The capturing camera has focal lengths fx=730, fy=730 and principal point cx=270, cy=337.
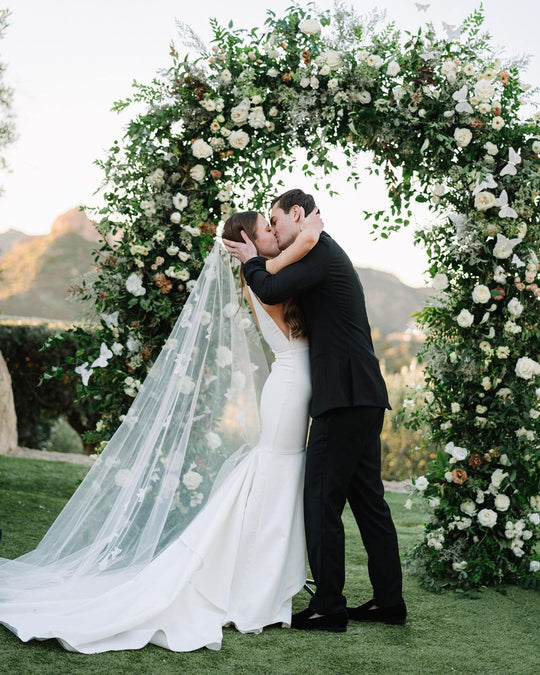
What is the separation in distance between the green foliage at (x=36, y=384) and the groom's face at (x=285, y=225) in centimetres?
651

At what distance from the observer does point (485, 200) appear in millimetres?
3957

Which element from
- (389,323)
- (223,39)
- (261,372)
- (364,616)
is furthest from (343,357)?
(389,323)

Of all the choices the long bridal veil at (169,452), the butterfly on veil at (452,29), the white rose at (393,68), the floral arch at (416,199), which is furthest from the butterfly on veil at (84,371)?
the butterfly on veil at (452,29)

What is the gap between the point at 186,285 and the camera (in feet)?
13.6

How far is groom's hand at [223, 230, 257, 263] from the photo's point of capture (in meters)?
3.34

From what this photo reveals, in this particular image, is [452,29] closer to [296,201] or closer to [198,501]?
[296,201]

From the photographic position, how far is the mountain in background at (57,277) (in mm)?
25000

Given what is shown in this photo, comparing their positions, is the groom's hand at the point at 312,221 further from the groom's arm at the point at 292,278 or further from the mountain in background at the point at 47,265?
the mountain in background at the point at 47,265

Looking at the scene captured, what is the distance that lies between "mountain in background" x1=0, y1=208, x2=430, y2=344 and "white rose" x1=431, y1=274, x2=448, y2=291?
2030 cm

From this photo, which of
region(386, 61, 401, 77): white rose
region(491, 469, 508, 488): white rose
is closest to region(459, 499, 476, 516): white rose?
region(491, 469, 508, 488): white rose

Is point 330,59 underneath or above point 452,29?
underneath

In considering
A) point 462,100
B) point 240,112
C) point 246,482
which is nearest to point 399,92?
point 462,100

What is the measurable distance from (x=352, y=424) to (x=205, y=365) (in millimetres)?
796

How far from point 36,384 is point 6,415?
1.11 m
